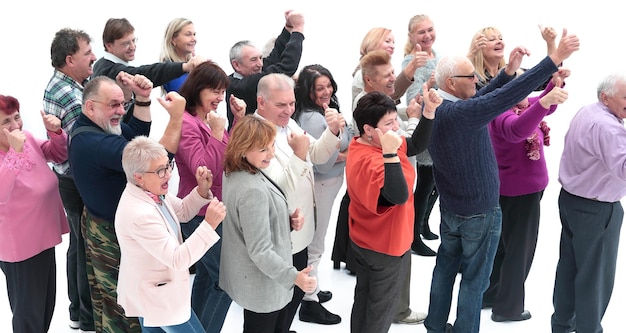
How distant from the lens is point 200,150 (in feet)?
13.3

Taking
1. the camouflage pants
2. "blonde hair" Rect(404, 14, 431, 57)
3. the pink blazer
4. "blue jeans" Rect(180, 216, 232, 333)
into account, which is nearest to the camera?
the pink blazer

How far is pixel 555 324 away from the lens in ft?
15.2

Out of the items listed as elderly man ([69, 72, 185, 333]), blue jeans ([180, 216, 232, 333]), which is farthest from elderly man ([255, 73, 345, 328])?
elderly man ([69, 72, 185, 333])

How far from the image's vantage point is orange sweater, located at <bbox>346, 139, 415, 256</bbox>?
3.77 m

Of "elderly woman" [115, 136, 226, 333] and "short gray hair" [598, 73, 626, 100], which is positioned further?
"short gray hair" [598, 73, 626, 100]

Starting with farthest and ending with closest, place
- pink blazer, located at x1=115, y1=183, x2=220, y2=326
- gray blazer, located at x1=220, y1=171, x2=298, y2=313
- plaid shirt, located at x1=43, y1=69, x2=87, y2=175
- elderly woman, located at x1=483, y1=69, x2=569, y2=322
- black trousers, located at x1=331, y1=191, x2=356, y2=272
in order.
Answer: black trousers, located at x1=331, y1=191, x2=356, y2=272 < elderly woman, located at x1=483, y1=69, x2=569, y2=322 < plaid shirt, located at x1=43, y1=69, x2=87, y2=175 < gray blazer, located at x1=220, y1=171, x2=298, y2=313 < pink blazer, located at x1=115, y1=183, x2=220, y2=326

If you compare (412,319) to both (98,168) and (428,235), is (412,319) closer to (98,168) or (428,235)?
(428,235)

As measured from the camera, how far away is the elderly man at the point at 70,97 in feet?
14.4

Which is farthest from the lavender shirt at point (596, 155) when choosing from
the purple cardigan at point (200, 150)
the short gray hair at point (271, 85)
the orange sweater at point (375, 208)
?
the purple cardigan at point (200, 150)

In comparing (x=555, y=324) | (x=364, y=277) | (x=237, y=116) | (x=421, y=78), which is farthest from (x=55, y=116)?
(x=555, y=324)

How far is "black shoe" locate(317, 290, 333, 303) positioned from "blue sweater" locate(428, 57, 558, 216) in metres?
1.38

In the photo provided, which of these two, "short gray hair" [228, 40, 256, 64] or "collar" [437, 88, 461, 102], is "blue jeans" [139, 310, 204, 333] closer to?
"collar" [437, 88, 461, 102]

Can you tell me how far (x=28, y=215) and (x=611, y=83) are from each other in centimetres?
334

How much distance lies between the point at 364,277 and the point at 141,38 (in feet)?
15.5
